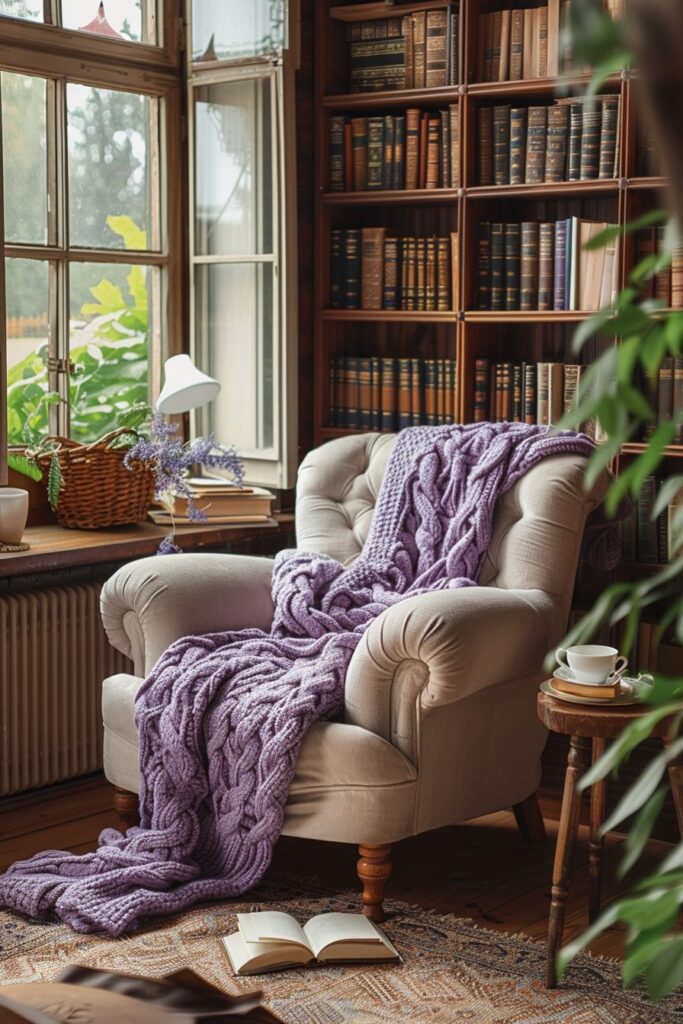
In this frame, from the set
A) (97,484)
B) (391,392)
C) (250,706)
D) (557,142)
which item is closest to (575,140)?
(557,142)

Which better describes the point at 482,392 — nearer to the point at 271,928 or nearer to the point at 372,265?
the point at 372,265

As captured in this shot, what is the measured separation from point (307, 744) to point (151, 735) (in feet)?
1.37

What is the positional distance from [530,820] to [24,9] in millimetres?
2630

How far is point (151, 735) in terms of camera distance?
3.01 meters

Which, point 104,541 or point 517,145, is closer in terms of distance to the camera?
point 104,541

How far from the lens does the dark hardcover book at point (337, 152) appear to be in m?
4.20

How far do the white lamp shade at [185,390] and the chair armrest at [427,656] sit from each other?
1191 mm

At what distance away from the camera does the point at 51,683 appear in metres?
Result: 3.65

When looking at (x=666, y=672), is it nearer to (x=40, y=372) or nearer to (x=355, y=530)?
(x=355, y=530)

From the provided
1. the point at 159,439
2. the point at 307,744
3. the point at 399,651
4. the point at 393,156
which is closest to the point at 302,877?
the point at 307,744

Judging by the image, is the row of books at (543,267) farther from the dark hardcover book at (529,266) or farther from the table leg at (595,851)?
the table leg at (595,851)

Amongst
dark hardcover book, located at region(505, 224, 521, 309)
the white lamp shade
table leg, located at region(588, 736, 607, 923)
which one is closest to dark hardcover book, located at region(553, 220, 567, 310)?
dark hardcover book, located at region(505, 224, 521, 309)

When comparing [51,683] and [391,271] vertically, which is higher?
[391,271]

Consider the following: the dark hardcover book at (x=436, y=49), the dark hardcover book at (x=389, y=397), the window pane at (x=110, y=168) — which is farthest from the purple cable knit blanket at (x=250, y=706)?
the window pane at (x=110, y=168)
